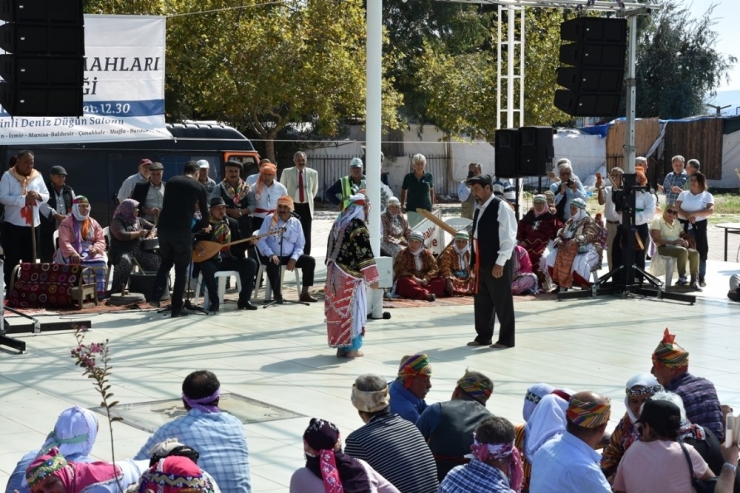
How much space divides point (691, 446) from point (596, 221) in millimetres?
11263

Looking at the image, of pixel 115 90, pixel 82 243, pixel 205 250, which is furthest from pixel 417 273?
pixel 115 90

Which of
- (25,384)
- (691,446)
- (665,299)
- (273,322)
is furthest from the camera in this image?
(665,299)

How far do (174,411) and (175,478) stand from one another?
5.01 meters

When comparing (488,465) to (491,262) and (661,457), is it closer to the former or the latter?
Result: (661,457)

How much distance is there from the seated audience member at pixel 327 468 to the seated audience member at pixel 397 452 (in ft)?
1.69

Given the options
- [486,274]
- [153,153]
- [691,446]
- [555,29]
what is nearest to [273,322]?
[486,274]

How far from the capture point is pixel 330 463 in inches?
198

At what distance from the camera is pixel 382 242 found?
16.1 metres

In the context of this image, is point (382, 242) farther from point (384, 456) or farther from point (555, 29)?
point (555, 29)

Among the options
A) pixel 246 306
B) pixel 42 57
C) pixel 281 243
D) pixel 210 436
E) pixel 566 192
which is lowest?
pixel 246 306

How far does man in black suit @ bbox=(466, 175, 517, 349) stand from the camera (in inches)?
468

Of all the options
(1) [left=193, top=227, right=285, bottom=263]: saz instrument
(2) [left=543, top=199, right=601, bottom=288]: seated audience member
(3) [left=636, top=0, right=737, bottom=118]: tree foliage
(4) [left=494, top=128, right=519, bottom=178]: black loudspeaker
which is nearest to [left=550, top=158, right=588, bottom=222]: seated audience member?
(2) [left=543, top=199, right=601, bottom=288]: seated audience member

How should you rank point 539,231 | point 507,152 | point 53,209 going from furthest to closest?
point 539,231, point 507,152, point 53,209

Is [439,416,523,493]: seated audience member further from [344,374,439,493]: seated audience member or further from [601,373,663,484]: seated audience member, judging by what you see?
[601,373,663,484]: seated audience member
